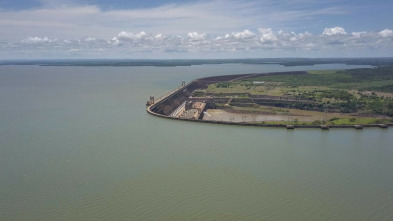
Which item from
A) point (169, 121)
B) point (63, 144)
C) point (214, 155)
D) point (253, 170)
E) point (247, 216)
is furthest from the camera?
point (169, 121)

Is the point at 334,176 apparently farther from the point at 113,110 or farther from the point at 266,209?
the point at 113,110

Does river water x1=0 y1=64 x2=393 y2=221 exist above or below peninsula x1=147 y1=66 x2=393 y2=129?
below

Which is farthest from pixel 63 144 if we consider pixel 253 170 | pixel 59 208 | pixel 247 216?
pixel 247 216

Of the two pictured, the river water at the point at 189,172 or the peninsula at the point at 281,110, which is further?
the peninsula at the point at 281,110

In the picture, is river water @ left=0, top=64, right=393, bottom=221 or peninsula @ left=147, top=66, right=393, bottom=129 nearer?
river water @ left=0, top=64, right=393, bottom=221

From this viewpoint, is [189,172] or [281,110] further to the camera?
[281,110]

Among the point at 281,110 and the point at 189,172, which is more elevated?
the point at 281,110

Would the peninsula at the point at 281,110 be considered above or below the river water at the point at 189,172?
above

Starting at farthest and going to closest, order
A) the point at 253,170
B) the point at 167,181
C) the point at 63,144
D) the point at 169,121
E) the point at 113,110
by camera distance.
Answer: the point at 113,110, the point at 169,121, the point at 63,144, the point at 253,170, the point at 167,181
